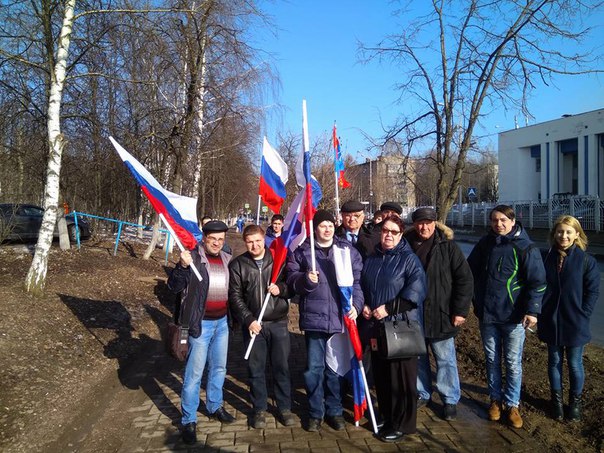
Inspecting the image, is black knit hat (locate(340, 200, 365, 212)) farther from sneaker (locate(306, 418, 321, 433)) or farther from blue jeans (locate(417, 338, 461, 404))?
sneaker (locate(306, 418, 321, 433))

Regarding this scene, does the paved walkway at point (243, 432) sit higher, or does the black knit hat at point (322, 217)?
the black knit hat at point (322, 217)

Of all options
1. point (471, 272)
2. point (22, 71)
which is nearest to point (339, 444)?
point (471, 272)

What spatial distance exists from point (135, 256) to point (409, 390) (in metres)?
11.6

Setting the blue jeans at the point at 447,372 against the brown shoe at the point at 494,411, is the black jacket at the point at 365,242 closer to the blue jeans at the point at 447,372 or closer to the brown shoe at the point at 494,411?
the blue jeans at the point at 447,372

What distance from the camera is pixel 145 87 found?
1295cm

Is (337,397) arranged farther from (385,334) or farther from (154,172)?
(154,172)

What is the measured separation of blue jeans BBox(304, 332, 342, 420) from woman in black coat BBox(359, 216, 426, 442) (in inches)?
16.2

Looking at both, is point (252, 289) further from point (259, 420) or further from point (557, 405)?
point (557, 405)

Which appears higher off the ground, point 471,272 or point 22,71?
point 22,71

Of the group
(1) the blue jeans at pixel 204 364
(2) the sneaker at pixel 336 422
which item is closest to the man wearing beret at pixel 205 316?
(1) the blue jeans at pixel 204 364

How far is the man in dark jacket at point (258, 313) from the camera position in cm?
422

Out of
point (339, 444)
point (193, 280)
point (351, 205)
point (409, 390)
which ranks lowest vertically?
point (339, 444)

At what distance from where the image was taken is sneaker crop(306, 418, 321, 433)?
4047 mm

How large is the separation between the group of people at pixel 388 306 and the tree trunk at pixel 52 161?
4.66 metres
